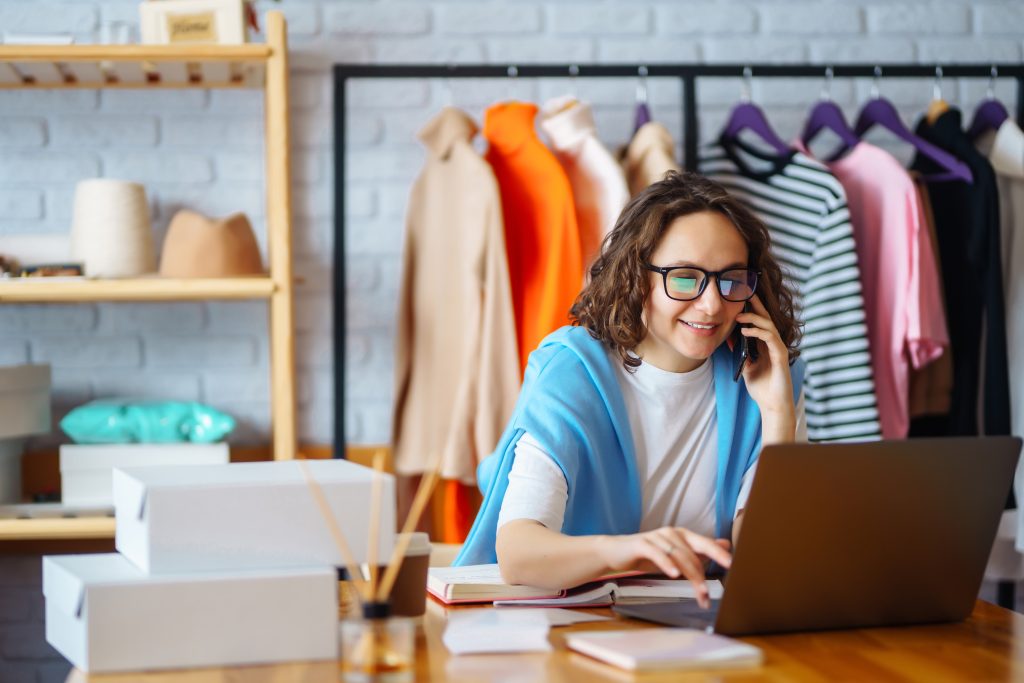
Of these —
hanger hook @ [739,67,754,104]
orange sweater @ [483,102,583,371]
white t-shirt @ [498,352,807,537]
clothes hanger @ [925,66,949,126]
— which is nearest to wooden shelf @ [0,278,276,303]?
orange sweater @ [483,102,583,371]

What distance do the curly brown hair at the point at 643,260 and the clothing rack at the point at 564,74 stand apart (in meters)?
0.93

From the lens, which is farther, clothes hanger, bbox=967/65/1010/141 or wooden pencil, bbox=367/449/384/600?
clothes hanger, bbox=967/65/1010/141

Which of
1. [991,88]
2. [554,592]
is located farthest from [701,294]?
[991,88]

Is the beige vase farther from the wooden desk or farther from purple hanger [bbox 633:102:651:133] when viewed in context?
the wooden desk

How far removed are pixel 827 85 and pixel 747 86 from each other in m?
0.20

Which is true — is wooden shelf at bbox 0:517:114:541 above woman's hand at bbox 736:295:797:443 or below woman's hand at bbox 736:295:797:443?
below

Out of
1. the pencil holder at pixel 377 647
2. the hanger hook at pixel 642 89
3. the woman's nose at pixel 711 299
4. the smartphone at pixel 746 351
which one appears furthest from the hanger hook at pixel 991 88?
the pencil holder at pixel 377 647

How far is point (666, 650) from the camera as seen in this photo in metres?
1.07

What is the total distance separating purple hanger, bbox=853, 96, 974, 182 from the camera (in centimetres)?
262

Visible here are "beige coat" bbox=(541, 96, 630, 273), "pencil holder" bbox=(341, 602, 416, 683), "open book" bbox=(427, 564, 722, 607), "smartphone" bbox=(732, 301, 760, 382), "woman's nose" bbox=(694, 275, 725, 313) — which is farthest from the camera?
"beige coat" bbox=(541, 96, 630, 273)

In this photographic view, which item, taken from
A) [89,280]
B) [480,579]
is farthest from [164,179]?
[480,579]

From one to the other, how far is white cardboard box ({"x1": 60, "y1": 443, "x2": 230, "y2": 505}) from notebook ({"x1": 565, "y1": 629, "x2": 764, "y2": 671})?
146 centimetres

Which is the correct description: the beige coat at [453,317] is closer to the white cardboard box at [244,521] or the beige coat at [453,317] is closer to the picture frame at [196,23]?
the picture frame at [196,23]

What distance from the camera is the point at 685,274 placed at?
1676 mm
